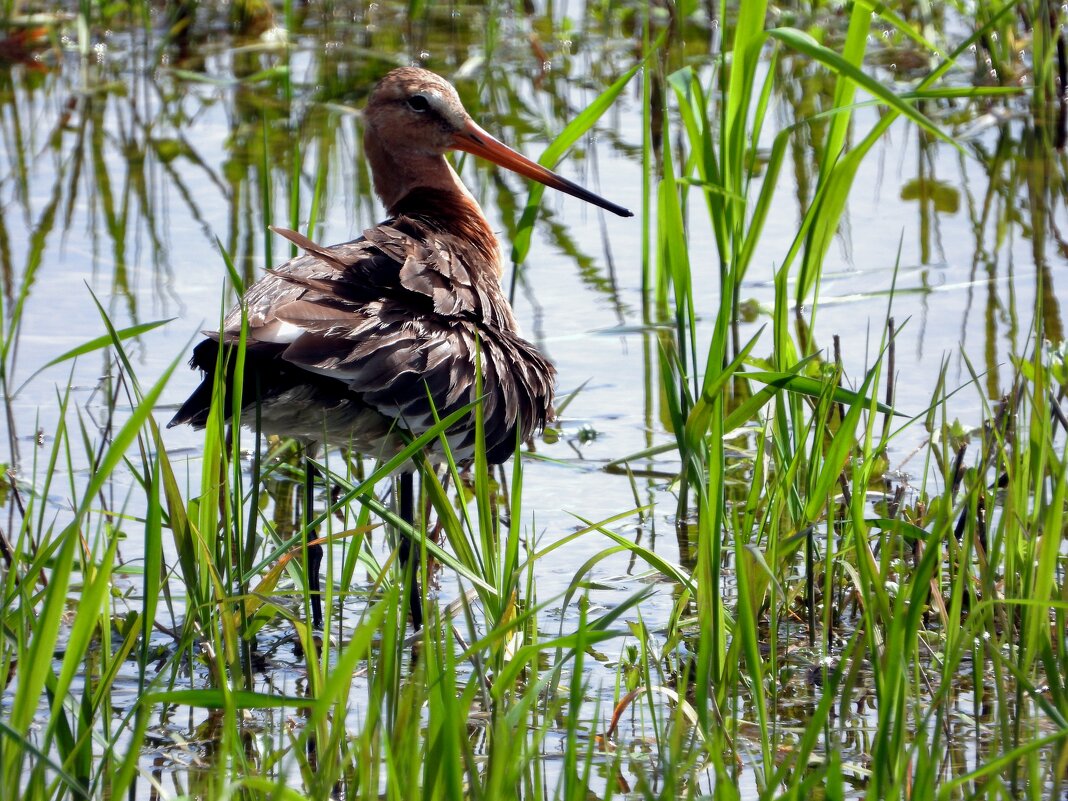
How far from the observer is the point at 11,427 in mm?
4418

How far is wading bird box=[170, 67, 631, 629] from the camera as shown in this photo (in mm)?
3469

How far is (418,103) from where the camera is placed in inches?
195

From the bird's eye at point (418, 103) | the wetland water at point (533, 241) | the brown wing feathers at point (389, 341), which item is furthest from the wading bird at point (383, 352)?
the bird's eye at point (418, 103)

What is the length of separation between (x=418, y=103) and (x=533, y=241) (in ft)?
5.14

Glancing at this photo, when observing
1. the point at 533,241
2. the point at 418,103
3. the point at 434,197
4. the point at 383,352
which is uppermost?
the point at 418,103

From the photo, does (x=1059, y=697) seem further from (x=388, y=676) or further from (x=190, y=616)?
(x=190, y=616)

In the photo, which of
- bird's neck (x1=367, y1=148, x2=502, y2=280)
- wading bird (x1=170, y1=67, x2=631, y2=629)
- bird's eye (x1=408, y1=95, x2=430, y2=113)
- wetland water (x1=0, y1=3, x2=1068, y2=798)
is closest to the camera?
wading bird (x1=170, y1=67, x2=631, y2=629)

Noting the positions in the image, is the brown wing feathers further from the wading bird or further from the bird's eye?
the bird's eye

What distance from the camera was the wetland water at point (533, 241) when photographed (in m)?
4.14

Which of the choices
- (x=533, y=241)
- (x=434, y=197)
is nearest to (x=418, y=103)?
(x=434, y=197)

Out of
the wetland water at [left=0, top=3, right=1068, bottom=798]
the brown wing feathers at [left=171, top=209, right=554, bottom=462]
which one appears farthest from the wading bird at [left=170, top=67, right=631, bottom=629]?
the wetland water at [left=0, top=3, right=1068, bottom=798]

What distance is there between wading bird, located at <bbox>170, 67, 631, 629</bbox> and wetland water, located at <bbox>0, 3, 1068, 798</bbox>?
32cm

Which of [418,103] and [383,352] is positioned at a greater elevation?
[418,103]

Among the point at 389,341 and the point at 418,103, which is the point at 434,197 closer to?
the point at 418,103
